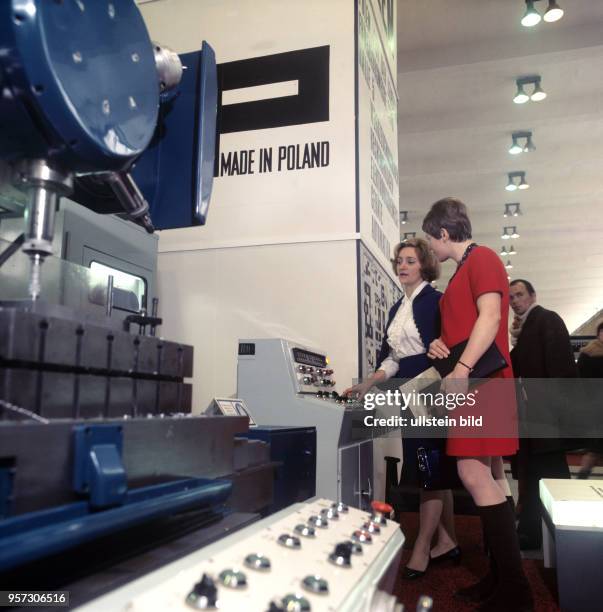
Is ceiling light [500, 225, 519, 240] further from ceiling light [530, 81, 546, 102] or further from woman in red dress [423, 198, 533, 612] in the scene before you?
woman in red dress [423, 198, 533, 612]

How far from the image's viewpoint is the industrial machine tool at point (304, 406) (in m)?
2.23

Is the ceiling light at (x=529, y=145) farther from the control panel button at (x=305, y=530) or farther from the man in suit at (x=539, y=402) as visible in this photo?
the control panel button at (x=305, y=530)

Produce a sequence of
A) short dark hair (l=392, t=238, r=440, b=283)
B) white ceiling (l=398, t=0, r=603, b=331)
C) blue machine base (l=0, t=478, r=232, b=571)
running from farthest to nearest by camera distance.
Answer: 1. white ceiling (l=398, t=0, r=603, b=331)
2. short dark hair (l=392, t=238, r=440, b=283)
3. blue machine base (l=0, t=478, r=232, b=571)

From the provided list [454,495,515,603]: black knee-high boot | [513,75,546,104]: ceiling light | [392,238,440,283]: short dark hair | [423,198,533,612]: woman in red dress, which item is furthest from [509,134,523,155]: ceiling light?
[454,495,515,603]: black knee-high boot

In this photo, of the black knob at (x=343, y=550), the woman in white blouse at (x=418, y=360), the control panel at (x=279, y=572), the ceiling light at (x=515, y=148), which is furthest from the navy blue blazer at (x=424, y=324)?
the ceiling light at (x=515, y=148)

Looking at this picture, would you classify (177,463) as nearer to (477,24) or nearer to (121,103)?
(121,103)

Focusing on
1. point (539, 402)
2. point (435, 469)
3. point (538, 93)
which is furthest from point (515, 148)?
point (435, 469)

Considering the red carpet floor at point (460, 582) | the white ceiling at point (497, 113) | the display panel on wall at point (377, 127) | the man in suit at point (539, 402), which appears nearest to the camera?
the red carpet floor at point (460, 582)

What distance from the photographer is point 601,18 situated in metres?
4.57

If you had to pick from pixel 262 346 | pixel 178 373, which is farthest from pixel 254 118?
pixel 178 373

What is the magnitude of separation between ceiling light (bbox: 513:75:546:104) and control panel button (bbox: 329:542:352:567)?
5.38m

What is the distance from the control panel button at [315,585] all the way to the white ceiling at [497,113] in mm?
4651

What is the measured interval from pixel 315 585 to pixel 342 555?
3.9 inches

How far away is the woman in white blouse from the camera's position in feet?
7.97
